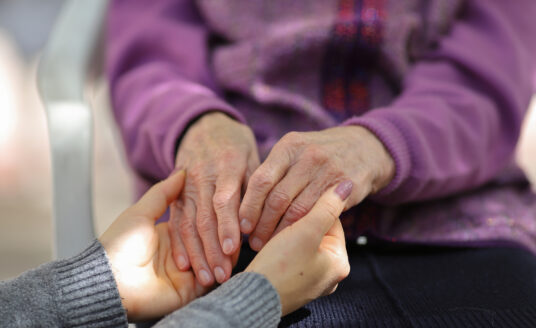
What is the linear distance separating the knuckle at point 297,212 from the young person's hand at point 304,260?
3 centimetres

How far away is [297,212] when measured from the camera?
60 cm

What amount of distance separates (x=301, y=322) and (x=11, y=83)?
2.44 metres

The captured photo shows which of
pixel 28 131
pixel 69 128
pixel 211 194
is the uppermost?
pixel 28 131

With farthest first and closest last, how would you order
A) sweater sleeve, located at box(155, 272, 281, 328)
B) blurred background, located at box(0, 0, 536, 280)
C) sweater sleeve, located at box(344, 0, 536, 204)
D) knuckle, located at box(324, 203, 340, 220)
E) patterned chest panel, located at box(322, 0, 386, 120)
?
1. blurred background, located at box(0, 0, 536, 280)
2. patterned chest panel, located at box(322, 0, 386, 120)
3. sweater sleeve, located at box(344, 0, 536, 204)
4. knuckle, located at box(324, 203, 340, 220)
5. sweater sleeve, located at box(155, 272, 281, 328)

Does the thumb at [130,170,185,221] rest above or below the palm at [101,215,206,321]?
above

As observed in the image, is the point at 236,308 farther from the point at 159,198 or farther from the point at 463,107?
the point at 463,107

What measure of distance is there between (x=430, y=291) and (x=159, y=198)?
0.34 meters

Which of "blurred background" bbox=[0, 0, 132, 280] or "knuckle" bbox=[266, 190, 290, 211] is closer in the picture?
"knuckle" bbox=[266, 190, 290, 211]

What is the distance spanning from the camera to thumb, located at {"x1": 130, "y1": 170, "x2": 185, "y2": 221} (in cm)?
61

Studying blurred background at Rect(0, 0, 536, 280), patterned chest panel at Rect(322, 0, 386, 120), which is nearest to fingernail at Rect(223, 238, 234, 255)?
patterned chest panel at Rect(322, 0, 386, 120)

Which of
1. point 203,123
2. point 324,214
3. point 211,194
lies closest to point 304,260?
point 324,214

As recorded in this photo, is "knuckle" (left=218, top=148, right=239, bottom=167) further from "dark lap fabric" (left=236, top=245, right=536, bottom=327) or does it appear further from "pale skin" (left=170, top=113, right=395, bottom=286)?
"dark lap fabric" (left=236, top=245, right=536, bottom=327)

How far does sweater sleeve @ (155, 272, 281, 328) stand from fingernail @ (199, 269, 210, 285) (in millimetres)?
84

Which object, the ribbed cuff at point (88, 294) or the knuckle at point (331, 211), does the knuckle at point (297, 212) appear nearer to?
the knuckle at point (331, 211)
